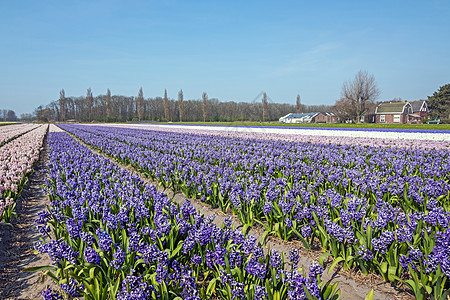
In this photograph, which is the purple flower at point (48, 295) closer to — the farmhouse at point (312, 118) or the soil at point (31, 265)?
the soil at point (31, 265)

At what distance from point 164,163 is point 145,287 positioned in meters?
6.67

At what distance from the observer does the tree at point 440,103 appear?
63.0m

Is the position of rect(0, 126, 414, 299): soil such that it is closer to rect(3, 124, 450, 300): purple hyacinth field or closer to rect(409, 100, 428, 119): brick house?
rect(3, 124, 450, 300): purple hyacinth field

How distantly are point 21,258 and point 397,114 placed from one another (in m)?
73.7

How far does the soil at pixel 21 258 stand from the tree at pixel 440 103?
258 feet

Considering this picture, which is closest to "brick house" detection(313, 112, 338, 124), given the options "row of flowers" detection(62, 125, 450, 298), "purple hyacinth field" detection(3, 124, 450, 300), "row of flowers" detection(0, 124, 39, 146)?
"row of flowers" detection(0, 124, 39, 146)

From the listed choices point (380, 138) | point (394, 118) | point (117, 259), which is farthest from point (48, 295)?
point (394, 118)

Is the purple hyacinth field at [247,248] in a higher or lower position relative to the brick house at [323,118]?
lower

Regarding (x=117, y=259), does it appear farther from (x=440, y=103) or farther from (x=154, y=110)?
(x=154, y=110)

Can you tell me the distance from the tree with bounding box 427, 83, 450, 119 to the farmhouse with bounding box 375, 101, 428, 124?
4.01m

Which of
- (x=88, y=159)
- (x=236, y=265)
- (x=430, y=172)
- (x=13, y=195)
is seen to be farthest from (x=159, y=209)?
(x=430, y=172)

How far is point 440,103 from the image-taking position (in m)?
67.6

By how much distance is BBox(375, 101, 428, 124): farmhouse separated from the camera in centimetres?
6303

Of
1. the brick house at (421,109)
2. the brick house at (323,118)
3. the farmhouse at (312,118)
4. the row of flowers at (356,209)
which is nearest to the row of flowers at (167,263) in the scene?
the row of flowers at (356,209)
